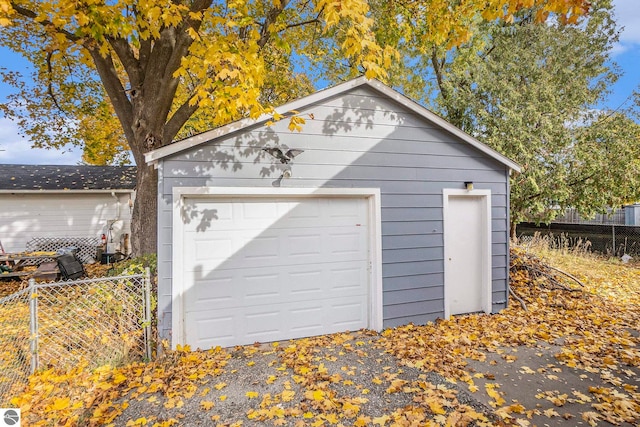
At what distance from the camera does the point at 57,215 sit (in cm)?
1187

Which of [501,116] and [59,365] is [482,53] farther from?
[59,365]

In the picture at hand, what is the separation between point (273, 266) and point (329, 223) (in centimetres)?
105

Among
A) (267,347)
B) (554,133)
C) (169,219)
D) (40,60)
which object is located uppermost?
(40,60)

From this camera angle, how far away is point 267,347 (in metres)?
4.59

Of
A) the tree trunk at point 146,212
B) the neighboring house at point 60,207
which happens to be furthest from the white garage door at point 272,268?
the neighboring house at point 60,207

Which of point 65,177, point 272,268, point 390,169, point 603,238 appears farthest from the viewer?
point 65,177

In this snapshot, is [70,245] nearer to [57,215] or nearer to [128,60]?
[57,215]

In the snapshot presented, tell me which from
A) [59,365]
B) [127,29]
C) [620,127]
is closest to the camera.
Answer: [59,365]

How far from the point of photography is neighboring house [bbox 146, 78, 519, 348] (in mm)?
4414

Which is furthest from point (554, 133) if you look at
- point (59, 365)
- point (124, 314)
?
point (59, 365)

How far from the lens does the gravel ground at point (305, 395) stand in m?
2.98

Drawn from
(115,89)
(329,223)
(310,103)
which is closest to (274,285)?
(329,223)

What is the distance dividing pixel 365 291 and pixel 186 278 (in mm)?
2621

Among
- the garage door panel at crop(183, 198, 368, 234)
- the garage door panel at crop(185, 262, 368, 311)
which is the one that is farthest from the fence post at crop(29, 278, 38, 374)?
the garage door panel at crop(183, 198, 368, 234)
